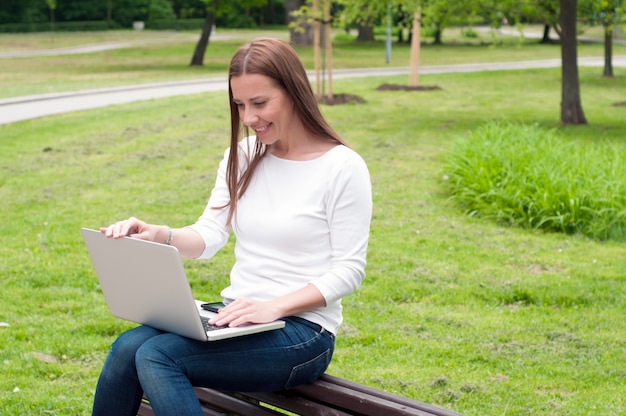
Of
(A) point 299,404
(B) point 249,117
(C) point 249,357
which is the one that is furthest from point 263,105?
(A) point 299,404

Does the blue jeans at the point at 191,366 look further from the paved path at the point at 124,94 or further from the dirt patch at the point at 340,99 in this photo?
the dirt patch at the point at 340,99

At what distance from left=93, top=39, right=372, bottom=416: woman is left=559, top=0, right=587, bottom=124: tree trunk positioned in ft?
39.1

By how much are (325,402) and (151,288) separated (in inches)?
25.7

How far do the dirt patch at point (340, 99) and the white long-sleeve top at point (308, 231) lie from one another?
14.4m

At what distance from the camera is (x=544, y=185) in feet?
26.7

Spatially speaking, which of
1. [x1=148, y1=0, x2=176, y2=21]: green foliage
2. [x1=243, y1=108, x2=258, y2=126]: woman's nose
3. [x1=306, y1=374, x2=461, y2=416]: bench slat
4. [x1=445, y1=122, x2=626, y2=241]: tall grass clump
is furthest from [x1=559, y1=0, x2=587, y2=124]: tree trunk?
[x1=148, y1=0, x2=176, y2=21]: green foliage

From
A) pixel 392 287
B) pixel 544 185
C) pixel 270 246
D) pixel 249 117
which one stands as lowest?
pixel 392 287

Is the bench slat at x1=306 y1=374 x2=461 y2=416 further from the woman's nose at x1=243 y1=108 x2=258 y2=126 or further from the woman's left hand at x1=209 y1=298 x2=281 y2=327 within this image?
the woman's nose at x1=243 y1=108 x2=258 y2=126

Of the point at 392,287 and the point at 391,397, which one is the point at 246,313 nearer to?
the point at 391,397

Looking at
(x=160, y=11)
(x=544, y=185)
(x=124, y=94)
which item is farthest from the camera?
(x=160, y=11)

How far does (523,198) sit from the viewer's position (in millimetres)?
8070

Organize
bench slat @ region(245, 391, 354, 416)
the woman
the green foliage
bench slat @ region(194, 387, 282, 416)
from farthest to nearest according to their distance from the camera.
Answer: the green foliage, bench slat @ region(194, 387, 282, 416), bench slat @ region(245, 391, 354, 416), the woman

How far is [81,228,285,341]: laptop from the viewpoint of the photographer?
2.64m

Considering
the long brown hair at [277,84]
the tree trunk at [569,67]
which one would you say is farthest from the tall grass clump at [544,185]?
the tree trunk at [569,67]
